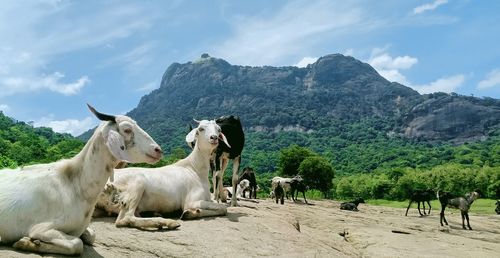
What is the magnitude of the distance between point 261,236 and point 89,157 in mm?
3241

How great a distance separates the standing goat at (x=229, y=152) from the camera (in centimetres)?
1141

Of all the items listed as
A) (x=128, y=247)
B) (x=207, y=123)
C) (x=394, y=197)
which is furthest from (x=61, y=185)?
(x=394, y=197)

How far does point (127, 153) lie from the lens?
4961 mm

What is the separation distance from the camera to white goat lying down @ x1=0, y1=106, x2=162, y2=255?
14.8 ft

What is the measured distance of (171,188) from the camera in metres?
7.71

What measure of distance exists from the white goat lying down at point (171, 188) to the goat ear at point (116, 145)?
188 cm

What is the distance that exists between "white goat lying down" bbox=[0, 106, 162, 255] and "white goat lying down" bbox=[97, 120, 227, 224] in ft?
5.37

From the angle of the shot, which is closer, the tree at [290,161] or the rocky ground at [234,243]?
the rocky ground at [234,243]

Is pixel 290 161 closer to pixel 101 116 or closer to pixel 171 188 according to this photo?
pixel 171 188

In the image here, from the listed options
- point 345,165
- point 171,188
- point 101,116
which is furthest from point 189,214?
point 345,165

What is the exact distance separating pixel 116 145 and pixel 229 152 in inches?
261

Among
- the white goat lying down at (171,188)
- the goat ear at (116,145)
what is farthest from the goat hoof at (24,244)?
the white goat lying down at (171,188)

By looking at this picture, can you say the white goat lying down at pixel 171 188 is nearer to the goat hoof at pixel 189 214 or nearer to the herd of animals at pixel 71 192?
the goat hoof at pixel 189 214

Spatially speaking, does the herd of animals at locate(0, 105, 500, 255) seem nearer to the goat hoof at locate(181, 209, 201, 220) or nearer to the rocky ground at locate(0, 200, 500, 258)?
the rocky ground at locate(0, 200, 500, 258)
